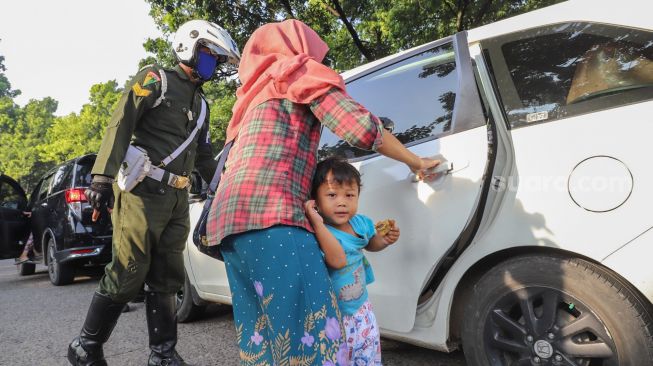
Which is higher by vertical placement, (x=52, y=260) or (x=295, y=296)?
(x=295, y=296)

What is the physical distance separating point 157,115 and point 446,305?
1.62 m

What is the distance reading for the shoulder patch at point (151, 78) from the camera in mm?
2249

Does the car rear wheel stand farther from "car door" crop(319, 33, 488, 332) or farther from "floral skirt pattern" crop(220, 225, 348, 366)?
"floral skirt pattern" crop(220, 225, 348, 366)

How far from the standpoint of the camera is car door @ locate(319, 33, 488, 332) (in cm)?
179

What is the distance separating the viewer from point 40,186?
6805 mm

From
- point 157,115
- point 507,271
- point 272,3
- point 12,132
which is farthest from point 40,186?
point 12,132

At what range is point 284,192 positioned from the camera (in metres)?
1.32

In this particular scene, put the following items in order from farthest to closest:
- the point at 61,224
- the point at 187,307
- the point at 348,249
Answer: the point at 61,224 < the point at 187,307 < the point at 348,249

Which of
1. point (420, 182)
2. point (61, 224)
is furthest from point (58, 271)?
point (420, 182)

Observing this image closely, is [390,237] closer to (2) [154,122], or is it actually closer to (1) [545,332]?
(1) [545,332]

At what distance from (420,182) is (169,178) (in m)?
1.25

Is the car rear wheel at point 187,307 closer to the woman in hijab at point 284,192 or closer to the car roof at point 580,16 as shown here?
the woman in hijab at point 284,192

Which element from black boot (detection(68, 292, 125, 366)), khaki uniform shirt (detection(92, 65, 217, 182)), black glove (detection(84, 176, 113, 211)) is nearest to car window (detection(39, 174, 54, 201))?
black boot (detection(68, 292, 125, 366))

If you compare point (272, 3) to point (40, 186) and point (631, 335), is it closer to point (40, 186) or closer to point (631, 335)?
point (40, 186)
